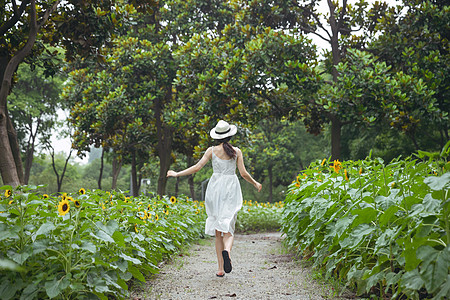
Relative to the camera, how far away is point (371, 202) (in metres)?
3.37

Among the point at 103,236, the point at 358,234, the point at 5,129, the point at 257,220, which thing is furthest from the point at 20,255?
the point at 257,220

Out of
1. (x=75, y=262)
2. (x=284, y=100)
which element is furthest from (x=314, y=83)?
(x=75, y=262)

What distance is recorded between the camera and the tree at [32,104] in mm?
26438

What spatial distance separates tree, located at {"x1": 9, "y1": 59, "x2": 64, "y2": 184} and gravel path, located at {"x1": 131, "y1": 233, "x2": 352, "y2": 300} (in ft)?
72.7

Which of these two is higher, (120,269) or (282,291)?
(120,269)

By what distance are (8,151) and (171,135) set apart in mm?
9738

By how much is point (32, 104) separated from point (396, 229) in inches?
1067

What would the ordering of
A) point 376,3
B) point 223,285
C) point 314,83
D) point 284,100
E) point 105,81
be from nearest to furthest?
point 223,285, point 314,83, point 284,100, point 376,3, point 105,81

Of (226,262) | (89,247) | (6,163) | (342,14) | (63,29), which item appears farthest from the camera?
(342,14)

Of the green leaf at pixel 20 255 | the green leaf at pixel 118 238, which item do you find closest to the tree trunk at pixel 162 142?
the green leaf at pixel 118 238

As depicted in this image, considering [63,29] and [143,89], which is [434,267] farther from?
[143,89]

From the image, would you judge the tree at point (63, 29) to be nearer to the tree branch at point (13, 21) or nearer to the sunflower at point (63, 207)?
the tree branch at point (13, 21)

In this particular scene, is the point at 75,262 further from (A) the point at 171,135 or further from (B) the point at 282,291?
(A) the point at 171,135

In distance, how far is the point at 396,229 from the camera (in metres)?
3.05
